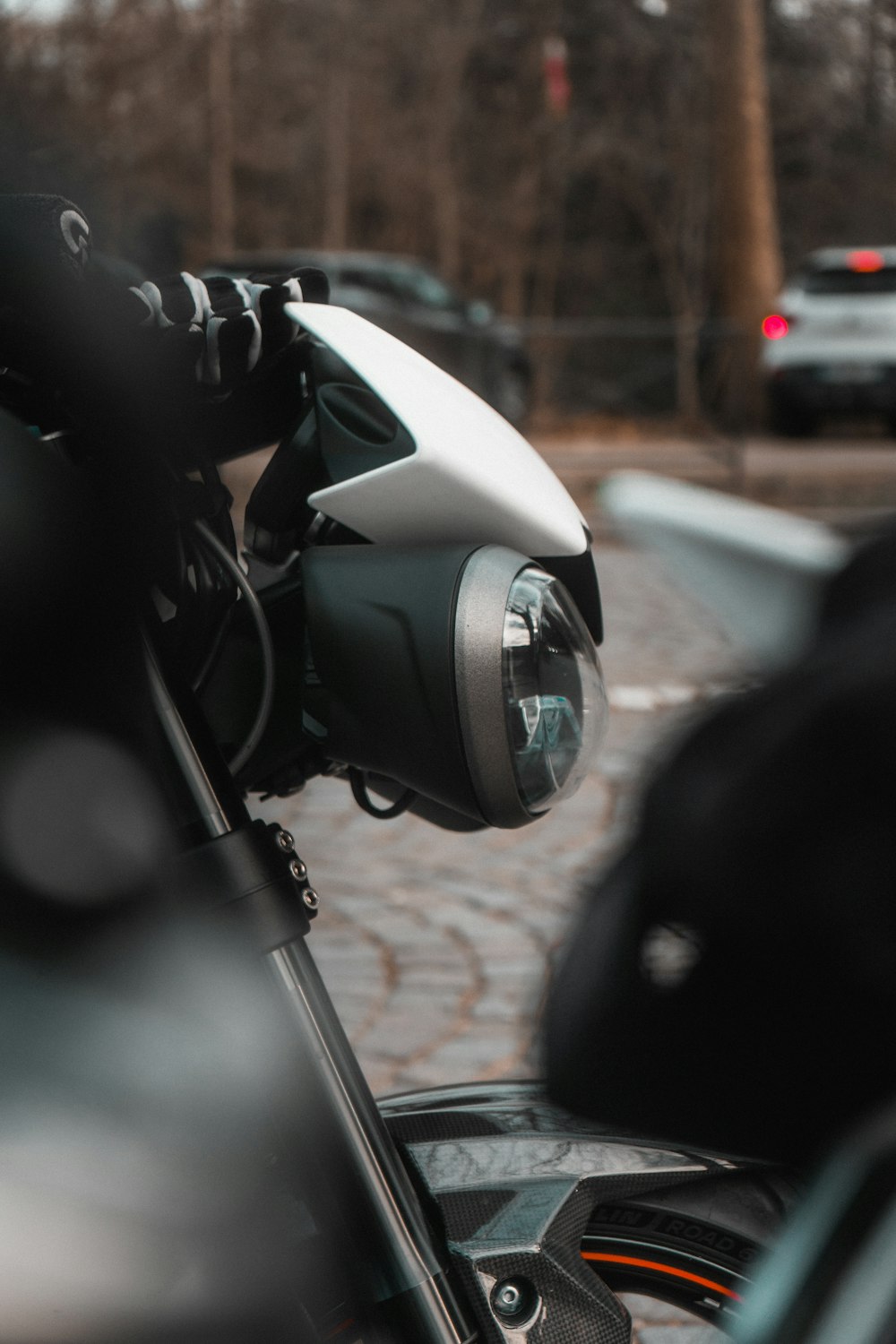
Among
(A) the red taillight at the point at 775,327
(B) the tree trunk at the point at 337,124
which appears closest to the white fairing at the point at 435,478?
(A) the red taillight at the point at 775,327

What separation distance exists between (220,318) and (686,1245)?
822mm

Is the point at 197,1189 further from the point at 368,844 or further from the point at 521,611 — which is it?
the point at 368,844

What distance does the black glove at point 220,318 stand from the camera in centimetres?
112

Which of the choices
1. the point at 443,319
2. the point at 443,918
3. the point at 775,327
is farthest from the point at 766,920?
the point at 443,319

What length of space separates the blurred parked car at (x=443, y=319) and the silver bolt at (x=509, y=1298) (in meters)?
14.5

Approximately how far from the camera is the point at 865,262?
16.7 m

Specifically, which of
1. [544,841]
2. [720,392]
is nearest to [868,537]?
[544,841]

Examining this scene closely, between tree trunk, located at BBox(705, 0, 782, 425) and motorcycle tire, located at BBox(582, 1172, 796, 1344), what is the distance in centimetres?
1619

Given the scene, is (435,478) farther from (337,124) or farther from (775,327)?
(337,124)

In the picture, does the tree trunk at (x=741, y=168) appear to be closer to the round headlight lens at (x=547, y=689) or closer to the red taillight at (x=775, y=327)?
the red taillight at (x=775, y=327)

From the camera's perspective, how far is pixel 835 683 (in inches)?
29.8

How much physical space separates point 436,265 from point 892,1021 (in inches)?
962

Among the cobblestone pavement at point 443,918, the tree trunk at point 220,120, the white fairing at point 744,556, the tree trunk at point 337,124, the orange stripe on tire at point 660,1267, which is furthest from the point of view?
the tree trunk at point 337,124

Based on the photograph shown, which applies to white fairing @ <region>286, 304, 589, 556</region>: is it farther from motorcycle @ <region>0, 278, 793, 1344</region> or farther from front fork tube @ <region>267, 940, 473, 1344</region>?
front fork tube @ <region>267, 940, 473, 1344</region>
